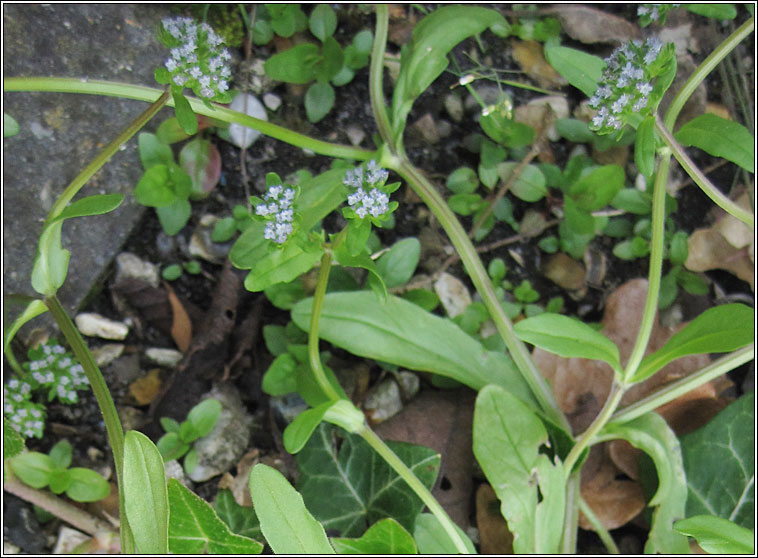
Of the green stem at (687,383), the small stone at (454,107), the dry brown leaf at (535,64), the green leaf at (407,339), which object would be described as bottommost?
the green stem at (687,383)

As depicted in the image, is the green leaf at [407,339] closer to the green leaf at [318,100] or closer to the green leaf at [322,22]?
the green leaf at [318,100]

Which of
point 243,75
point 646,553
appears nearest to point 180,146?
point 243,75

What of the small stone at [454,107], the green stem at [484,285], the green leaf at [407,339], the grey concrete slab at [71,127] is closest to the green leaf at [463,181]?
the small stone at [454,107]

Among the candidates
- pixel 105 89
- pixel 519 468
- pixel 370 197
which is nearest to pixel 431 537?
pixel 519 468

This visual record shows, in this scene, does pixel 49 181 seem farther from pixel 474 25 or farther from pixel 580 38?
pixel 580 38

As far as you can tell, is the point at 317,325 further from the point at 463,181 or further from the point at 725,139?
the point at 725,139
